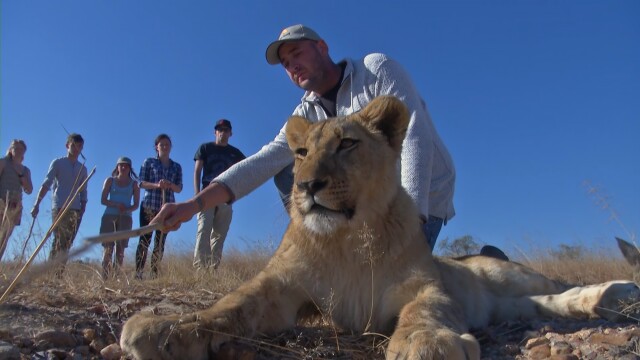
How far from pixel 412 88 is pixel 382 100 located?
1080 mm

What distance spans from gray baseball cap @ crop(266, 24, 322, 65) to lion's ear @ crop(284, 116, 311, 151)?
103cm

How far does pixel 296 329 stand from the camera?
286 centimetres

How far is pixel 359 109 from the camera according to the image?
4.20 m

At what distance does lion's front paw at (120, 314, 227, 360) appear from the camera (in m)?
2.20

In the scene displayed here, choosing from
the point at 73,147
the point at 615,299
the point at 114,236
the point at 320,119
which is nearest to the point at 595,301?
the point at 615,299

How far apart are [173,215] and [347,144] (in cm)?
99

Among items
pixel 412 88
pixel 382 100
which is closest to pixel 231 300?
pixel 382 100

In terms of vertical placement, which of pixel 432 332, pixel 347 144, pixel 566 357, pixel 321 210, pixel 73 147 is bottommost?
pixel 566 357

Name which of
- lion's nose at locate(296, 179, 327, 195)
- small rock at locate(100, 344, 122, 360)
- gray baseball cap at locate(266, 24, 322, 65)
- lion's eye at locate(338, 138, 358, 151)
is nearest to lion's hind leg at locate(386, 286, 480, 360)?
lion's nose at locate(296, 179, 327, 195)

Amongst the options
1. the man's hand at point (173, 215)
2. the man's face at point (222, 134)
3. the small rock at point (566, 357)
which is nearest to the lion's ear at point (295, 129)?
the man's hand at point (173, 215)

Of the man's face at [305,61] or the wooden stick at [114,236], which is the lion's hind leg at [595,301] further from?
the wooden stick at [114,236]

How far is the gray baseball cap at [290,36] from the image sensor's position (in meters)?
4.38

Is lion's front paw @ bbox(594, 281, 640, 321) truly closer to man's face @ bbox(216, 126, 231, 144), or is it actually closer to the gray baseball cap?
the gray baseball cap

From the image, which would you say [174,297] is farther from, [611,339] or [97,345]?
[611,339]
